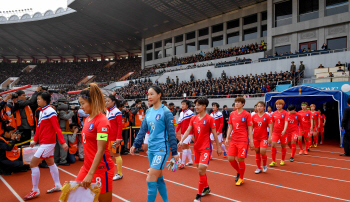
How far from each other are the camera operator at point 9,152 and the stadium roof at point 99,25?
29747 mm

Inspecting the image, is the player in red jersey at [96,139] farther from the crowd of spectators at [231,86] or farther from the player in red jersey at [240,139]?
the crowd of spectators at [231,86]

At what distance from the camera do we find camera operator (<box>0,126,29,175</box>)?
19.5 ft

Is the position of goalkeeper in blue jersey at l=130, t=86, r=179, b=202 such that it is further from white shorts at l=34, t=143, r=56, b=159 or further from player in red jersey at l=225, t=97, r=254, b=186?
player in red jersey at l=225, t=97, r=254, b=186

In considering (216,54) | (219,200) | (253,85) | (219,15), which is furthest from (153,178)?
(219,15)

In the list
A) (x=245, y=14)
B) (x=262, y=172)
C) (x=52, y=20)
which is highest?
(x=52, y=20)

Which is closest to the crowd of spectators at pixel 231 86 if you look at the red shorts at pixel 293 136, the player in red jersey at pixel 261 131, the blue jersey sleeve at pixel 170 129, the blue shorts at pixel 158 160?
the red shorts at pixel 293 136

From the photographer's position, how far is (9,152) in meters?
6.14

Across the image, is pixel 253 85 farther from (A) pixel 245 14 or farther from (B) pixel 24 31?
(B) pixel 24 31

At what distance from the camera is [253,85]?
18.8m

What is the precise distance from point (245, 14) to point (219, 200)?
107 feet

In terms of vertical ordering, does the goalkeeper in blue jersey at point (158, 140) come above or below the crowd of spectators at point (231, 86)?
below

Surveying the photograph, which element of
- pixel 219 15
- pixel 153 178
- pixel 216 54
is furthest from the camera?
pixel 219 15

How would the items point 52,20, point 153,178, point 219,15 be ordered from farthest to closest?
1. point 52,20
2. point 219,15
3. point 153,178

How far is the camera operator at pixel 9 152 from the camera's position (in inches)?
234
